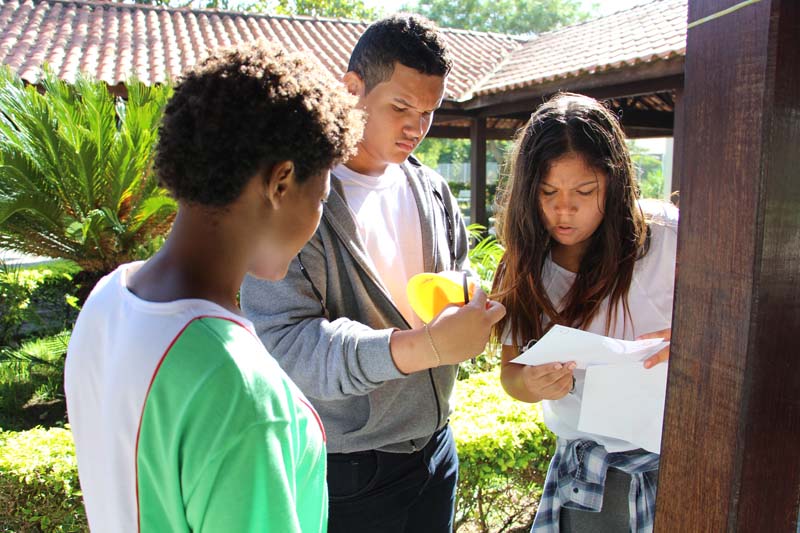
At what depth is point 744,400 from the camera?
89 centimetres

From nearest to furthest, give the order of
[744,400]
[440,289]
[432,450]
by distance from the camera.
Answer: [744,400]
[440,289]
[432,450]

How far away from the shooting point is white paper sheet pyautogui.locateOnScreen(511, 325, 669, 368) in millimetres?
1302

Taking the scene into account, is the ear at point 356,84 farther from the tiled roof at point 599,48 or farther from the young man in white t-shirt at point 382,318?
the tiled roof at point 599,48

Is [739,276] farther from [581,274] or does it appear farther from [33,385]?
[33,385]

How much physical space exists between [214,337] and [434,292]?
0.81 meters

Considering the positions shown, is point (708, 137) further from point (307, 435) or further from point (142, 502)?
point (142, 502)

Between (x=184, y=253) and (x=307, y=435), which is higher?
(x=184, y=253)

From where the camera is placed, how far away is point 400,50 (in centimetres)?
156

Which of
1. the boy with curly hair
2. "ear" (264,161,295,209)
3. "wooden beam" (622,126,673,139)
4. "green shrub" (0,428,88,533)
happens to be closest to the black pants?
the boy with curly hair

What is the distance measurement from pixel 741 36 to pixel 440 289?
0.81m

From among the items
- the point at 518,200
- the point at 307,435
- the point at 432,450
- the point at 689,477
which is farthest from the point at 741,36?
the point at 432,450

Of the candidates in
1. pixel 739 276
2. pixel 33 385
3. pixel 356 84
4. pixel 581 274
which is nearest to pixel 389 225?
pixel 356 84

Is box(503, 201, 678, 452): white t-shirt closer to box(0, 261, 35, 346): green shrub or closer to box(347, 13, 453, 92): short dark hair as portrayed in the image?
box(347, 13, 453, 92): short dark hair

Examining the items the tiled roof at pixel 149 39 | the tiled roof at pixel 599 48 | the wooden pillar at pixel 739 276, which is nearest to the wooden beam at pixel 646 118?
the tiled roof at pixel 599 48
